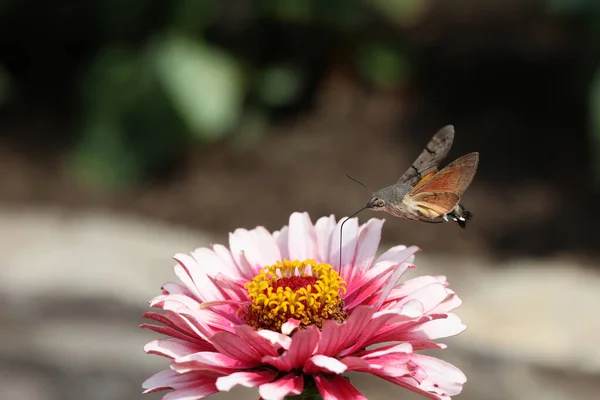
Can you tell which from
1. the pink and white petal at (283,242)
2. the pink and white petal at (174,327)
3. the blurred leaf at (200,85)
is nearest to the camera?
the pink and white petal at (174,327)

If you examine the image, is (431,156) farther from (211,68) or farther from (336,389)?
(211,68)

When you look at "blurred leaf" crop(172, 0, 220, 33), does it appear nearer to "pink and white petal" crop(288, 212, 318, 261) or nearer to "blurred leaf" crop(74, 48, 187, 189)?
"blurred leaf" crop(74, 48, 187, 189)

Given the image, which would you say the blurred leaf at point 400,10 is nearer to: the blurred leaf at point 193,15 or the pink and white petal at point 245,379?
the blurred leaf at point 193,15

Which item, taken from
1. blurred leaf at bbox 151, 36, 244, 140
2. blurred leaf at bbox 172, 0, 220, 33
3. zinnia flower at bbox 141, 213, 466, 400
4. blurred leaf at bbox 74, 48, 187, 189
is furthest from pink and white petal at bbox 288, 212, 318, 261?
blurred leaf at bbox 172, 0, 220, 33

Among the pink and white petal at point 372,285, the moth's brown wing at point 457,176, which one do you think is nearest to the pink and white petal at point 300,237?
the pink and white petal at point 372,285

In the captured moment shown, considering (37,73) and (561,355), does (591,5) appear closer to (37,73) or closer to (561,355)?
(561,355)

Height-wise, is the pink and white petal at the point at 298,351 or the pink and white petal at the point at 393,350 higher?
the pink and white petal at the point at 298,351
